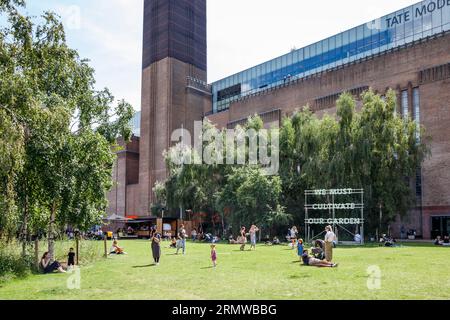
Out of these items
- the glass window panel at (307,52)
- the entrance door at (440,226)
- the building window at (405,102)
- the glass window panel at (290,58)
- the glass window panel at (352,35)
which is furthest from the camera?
the glass window panel at (290,58)

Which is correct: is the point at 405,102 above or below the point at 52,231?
above

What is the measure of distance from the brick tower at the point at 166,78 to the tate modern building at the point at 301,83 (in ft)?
0.55

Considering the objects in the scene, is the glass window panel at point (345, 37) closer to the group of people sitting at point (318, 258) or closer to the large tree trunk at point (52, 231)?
the group of people sitting at point (318, 258)

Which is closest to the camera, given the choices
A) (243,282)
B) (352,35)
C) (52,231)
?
(243,282)

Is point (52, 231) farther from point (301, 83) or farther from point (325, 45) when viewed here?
point (325, 45)

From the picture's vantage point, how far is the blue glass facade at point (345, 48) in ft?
183

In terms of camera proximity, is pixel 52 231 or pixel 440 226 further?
pixel 440 226

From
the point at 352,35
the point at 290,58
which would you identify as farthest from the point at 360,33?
the point at 290,58

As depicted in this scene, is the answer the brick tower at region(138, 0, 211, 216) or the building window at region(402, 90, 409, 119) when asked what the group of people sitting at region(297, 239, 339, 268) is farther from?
the brick tower at region(138, 0, 211, 216)

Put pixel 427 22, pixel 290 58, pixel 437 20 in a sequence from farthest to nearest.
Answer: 1. pixel 290 58
2. pixel 427 22
3. pixel 437 20

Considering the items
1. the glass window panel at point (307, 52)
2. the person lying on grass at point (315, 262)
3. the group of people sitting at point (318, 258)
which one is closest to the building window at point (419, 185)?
the group of people sitting at point (318, 258)

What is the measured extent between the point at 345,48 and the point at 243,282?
183 feet

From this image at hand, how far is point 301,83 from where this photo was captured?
60.6 m
